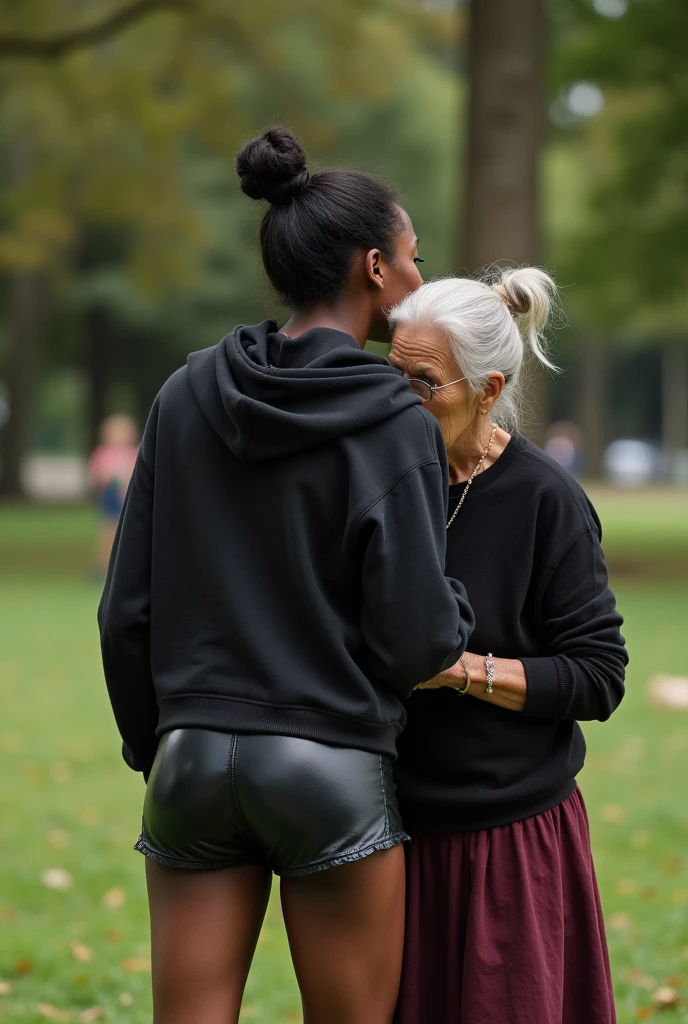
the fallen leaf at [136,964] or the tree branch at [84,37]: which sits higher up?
the tree branch at [84,37]

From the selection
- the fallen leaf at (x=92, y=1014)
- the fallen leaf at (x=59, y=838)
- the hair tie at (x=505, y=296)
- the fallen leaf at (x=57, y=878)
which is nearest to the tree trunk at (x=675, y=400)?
the fallen leaf at (x=59, y=838)

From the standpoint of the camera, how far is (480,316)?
267 centimetres

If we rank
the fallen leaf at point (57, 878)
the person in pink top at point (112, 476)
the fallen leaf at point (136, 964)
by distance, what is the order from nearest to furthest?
the fallen leaf at point (136, 964) → the fallen leaf at point (57, 878) → the person in pink top at point (112, 476)

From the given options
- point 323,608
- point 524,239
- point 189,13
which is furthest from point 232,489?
point 189,13

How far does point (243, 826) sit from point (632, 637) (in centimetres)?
963

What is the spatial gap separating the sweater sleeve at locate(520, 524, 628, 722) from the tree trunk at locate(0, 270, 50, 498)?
3082 centimetres

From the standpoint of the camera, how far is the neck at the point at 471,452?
111 inches

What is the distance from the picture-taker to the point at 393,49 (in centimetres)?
1939

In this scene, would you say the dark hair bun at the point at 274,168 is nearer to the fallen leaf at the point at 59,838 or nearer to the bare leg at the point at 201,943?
the bare leg at the point at 201,943

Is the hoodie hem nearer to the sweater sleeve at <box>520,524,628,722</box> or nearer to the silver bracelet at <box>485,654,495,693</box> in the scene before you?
the silver bracelet at <box>485,654,495,693</box>

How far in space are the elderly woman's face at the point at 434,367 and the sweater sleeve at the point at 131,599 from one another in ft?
1.73

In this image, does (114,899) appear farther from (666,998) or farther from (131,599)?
(131,599)

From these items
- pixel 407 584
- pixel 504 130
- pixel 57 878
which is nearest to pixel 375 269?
pixel 407 584

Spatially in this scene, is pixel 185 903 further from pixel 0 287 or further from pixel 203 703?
pixel 0 287
